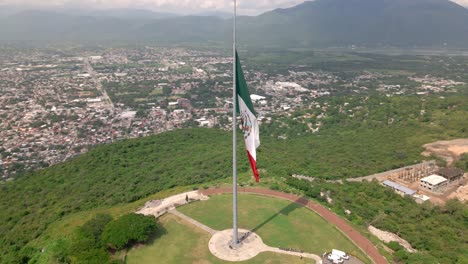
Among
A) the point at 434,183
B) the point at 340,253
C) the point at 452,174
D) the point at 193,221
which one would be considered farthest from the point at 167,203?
the point at 452,174

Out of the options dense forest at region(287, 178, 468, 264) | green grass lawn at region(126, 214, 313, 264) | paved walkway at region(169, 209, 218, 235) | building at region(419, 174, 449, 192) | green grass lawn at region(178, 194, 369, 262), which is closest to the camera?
green grass lawn at region(126, 214, 313, 264)

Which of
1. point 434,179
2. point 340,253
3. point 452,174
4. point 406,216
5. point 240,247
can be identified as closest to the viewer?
point 340,253

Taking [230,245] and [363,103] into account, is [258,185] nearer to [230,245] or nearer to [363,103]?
[230,245]

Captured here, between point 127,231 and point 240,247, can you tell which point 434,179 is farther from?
point 127,231

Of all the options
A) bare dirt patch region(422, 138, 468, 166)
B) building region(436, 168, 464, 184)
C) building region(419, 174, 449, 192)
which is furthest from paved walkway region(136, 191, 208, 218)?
bare dirt patch region(422, 138, 468, 166)

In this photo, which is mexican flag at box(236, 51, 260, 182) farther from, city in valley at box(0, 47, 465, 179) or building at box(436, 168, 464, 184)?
city in valley at box(0, 47, 465, 179)

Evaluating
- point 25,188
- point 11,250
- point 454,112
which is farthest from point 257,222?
point 454,112

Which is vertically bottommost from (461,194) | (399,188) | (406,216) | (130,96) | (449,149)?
(130,96)
